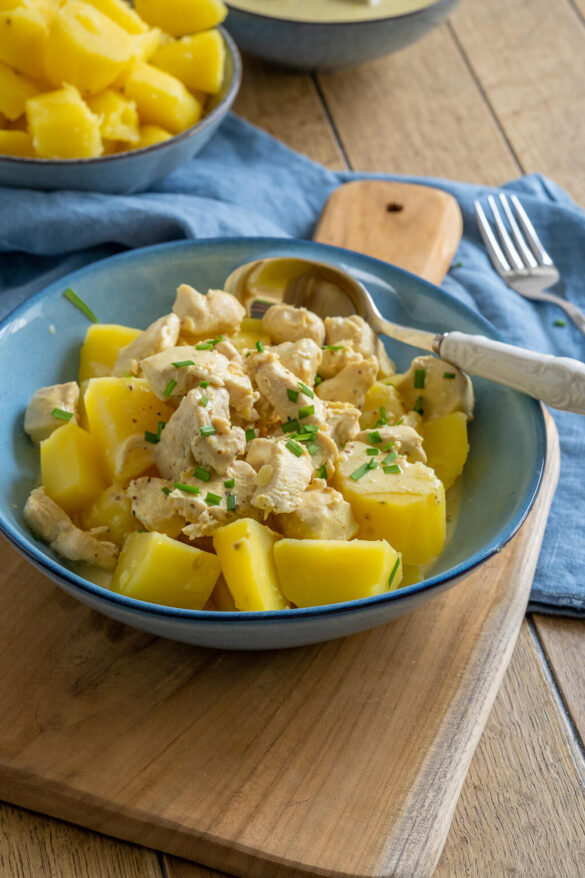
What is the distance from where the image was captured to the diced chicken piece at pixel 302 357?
191 centimetres

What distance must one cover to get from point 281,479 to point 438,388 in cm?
50

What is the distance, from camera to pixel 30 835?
1561 mm

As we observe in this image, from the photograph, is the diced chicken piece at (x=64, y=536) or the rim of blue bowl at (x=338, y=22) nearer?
the diced chicken piece at (x=64, y=536)

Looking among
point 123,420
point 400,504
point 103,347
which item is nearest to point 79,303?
point 103,347

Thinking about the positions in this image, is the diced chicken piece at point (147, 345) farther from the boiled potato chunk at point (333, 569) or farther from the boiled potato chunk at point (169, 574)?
the boiled potato chunk at point (333, 569)

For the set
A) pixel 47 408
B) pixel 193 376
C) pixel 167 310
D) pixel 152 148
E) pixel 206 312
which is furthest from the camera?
pixel 152 148

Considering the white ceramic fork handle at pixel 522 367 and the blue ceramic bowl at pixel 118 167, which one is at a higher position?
the blue ceramic bowl at pixel 118 167

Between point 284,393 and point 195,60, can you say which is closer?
point 284,393

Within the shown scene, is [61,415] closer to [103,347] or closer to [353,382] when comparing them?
[103,347]

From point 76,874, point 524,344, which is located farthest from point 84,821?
point 524,344

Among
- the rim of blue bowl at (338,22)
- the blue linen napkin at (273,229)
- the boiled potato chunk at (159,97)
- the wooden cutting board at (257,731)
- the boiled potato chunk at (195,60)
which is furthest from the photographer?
the rim of blue bowl at (338,22)

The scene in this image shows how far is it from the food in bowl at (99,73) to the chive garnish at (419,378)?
1120 millimetres

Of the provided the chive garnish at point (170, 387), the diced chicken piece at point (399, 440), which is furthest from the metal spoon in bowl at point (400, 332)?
the chive garnish at point (170, 387)

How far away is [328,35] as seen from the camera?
10.2 feet
